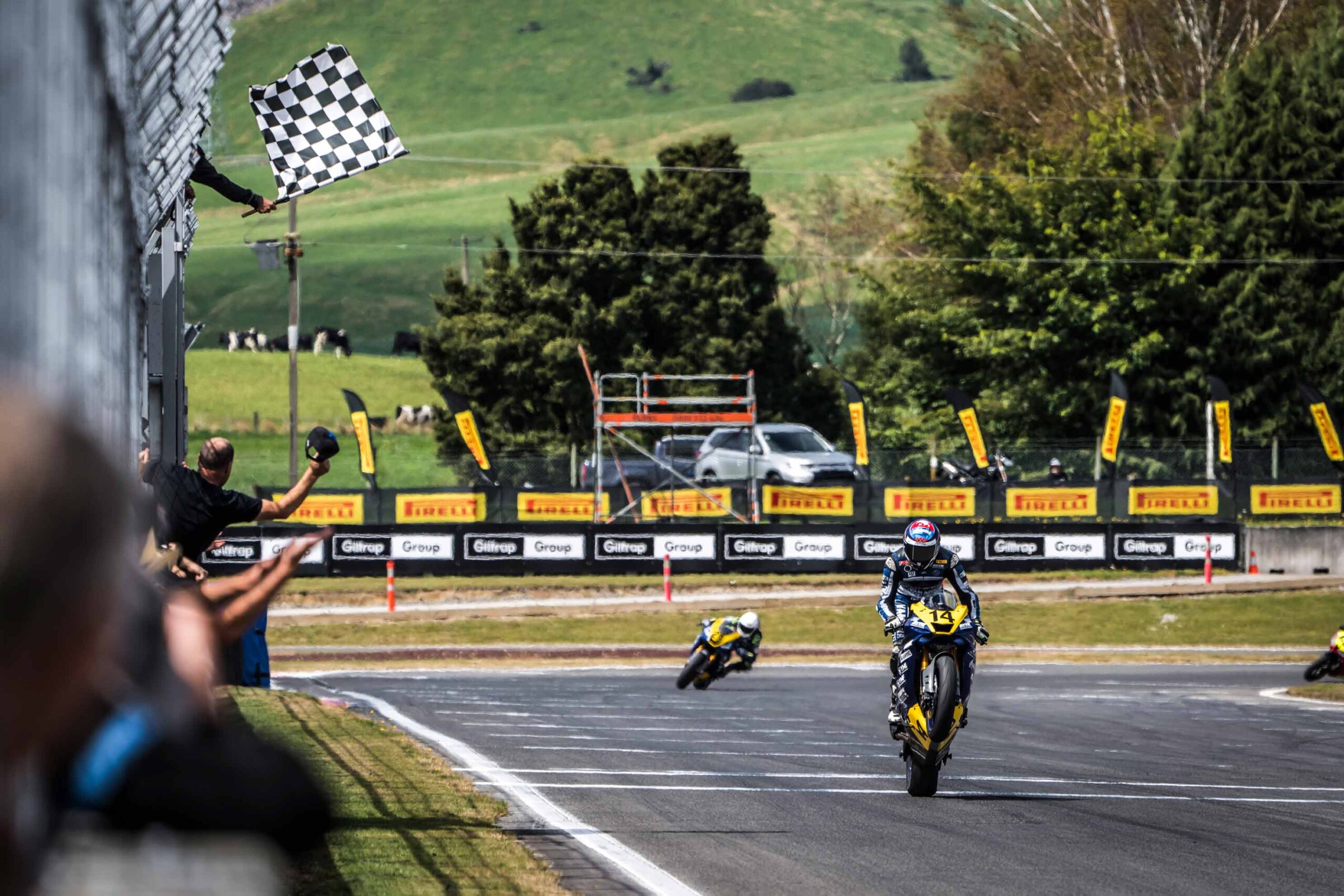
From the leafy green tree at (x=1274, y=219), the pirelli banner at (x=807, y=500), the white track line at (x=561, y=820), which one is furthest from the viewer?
the leafy green tree at (x=1274, y=219)

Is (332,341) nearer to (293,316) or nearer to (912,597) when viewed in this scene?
(293,316)

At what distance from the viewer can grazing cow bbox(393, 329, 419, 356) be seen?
9988cm

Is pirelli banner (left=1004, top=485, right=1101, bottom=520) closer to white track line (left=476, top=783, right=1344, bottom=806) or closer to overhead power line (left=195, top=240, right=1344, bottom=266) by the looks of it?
overhead power line (left=195, top=240, right=1344, bottom=266)

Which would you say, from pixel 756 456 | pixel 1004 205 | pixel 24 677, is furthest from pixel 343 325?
pixel 24 677

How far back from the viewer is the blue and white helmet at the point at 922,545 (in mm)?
11688

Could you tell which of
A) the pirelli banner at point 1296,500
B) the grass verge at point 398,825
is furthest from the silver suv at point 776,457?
the grass verge at point 398,825

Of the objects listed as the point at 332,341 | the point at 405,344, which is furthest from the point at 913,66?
the point at 332,341

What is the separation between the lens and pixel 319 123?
10836 mm

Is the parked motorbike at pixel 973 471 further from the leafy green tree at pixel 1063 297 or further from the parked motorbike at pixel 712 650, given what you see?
the parked motorbike at pixel 712 650

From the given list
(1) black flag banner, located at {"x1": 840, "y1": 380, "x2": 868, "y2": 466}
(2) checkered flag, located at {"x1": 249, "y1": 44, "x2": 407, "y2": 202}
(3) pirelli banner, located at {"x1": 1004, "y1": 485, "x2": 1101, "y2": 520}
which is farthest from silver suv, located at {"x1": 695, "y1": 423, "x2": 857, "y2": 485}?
(2) checkered flag, located at {"x1": 249, "y1": 44, "x2": 407, "y2": 202}

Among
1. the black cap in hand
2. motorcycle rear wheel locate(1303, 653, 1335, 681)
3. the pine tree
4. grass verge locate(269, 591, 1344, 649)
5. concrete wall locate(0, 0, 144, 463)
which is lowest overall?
grass verge locate(269, 591, 1344, 649)

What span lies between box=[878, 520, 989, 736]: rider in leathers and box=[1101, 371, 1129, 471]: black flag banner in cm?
2402

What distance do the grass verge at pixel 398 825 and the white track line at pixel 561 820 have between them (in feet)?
0.94

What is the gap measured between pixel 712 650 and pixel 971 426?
18417 mm
